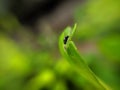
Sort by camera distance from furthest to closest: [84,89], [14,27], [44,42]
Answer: [14,27], [44,42], [84,89]

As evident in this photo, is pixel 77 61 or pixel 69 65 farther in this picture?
pixel 69 65

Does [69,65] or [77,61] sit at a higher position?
[69,65]

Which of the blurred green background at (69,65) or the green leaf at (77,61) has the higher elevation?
the blurred green background at (69,65)

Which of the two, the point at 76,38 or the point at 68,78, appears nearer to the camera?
the point at 68,78

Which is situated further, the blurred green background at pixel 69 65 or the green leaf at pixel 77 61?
the blurred green background at pixel 69 65

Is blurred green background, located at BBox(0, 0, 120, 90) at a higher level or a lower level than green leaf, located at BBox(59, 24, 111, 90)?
higher

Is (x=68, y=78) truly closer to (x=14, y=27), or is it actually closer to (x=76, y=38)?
(x=76, y=38)

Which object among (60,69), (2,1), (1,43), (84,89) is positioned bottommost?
(84,89)

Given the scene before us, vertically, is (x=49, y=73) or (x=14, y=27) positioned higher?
(x=14, y=27)

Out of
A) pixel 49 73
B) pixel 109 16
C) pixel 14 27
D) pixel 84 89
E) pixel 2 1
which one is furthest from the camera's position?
pixel 2 1

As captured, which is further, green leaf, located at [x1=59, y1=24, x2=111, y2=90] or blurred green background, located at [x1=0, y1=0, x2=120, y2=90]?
blurred green background, located at [x1=0, y1=0, x2=120, y2=90]

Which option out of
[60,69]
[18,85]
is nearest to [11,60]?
[18,85]
